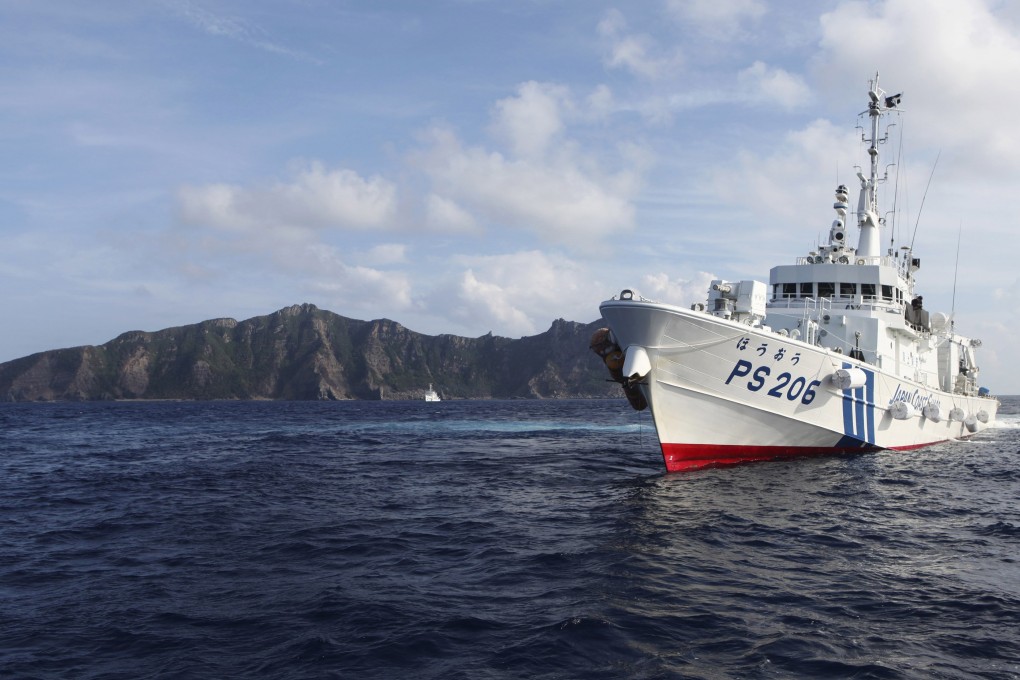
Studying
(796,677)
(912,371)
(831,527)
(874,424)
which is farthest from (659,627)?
(912,371)

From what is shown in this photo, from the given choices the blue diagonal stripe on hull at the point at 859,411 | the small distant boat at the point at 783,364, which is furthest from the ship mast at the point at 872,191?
the blue diagonal stripe on hull at the point at 859,411

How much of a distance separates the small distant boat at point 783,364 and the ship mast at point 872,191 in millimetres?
1469

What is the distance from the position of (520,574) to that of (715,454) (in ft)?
42.9

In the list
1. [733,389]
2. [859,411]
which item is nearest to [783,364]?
[733,389]

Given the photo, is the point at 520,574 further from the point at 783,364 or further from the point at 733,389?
the point at 783,364

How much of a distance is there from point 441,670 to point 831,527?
34.3 ft

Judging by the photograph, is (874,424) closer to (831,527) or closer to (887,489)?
(887,489)

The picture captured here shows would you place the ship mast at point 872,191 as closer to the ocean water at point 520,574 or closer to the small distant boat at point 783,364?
the small distant boat at point 783,364

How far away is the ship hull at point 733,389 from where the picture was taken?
70.0ft

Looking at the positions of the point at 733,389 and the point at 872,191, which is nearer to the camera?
the point at 733,389

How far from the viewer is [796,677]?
7695mm

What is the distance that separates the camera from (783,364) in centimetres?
2211

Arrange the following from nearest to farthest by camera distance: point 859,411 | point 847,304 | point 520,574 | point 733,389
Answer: point 520,574, point 733,389, point 859,411, point 847,304

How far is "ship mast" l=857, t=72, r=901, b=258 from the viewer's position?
106 ft
